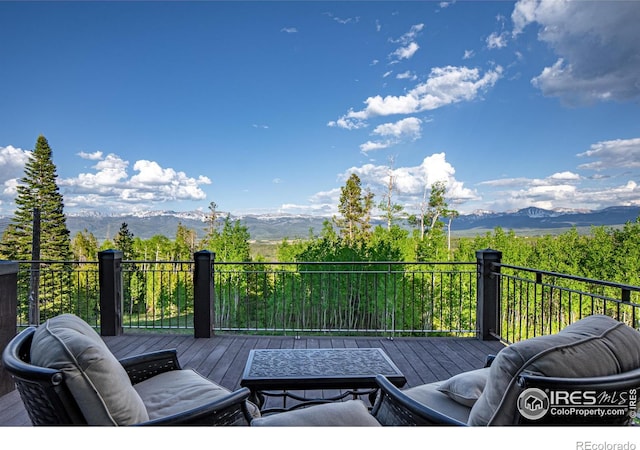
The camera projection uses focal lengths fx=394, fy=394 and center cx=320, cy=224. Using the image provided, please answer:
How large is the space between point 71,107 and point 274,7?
14.1m

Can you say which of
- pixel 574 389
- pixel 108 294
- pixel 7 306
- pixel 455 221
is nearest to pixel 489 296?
pixel 574 389

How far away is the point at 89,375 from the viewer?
1.24 meters

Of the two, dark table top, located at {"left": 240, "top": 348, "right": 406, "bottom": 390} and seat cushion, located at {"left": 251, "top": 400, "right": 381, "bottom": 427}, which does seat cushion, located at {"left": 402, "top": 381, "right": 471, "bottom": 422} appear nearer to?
dark table top, located at {"left": 240, "top": 348, "right": 406, "bottom": 390}

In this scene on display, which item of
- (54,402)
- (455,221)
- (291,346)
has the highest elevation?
(455,221)

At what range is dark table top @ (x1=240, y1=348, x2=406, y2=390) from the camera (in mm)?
2115

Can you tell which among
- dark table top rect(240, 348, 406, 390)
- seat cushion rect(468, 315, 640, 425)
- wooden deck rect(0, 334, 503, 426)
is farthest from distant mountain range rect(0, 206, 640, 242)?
seat cushion rect(468, 315, 640, 425)

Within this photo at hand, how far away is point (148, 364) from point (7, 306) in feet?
6.61

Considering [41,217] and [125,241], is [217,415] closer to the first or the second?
[41,217]

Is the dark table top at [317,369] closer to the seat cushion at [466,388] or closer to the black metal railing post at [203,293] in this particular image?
the seat cushion at [466,388]

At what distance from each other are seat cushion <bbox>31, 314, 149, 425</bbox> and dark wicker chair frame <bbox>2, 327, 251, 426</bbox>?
3 cm

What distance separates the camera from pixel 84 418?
1.24m

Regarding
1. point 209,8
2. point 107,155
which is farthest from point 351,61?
point 107,155

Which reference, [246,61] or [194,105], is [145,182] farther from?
[246,61]
